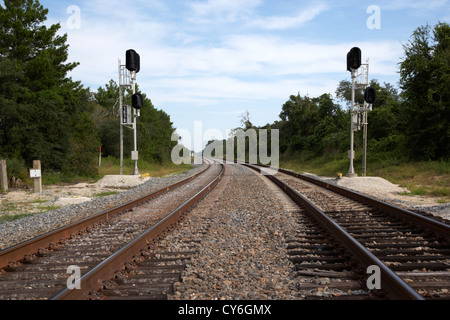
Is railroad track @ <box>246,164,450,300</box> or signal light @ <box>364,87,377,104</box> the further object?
signal light @ <box>364,87,377,104</box>

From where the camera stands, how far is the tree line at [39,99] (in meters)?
17.9

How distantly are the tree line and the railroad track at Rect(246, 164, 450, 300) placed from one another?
15824 millimetres

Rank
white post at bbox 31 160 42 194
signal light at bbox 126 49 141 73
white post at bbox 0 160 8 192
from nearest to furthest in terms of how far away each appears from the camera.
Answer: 1. white post at bbox 31 160 42 194
2. white post at bbox 0 160 8 192
3. signal light at bbox 126 49 141 73

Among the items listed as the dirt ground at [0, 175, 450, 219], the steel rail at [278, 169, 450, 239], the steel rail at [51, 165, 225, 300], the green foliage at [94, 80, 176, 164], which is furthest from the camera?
the green foliage at [94, 80, 176, 164]

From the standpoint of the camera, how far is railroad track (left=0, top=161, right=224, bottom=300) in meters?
3.54

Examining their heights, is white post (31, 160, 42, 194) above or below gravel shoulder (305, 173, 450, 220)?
above

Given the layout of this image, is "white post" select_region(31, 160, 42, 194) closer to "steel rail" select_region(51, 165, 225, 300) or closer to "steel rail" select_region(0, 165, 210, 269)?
"steel rail" select_region(0, 165, 210, 269)

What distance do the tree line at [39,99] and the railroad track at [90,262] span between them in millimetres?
13570

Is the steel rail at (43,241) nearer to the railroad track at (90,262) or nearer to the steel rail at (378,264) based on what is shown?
the railroad track at (90,262)

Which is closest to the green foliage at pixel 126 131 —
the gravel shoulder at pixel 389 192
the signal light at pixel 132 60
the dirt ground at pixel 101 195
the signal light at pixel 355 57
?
the signal light at pixel 132 60

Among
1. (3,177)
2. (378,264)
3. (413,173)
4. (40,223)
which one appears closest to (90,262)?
(378,264)

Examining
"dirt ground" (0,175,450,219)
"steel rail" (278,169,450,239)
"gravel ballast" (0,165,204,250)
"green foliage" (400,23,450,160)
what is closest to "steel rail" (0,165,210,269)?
"gravel ballast" (0,165,204,250)

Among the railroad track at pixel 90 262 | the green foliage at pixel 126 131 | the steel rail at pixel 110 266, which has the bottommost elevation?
the railroad track at pixel 90 262
